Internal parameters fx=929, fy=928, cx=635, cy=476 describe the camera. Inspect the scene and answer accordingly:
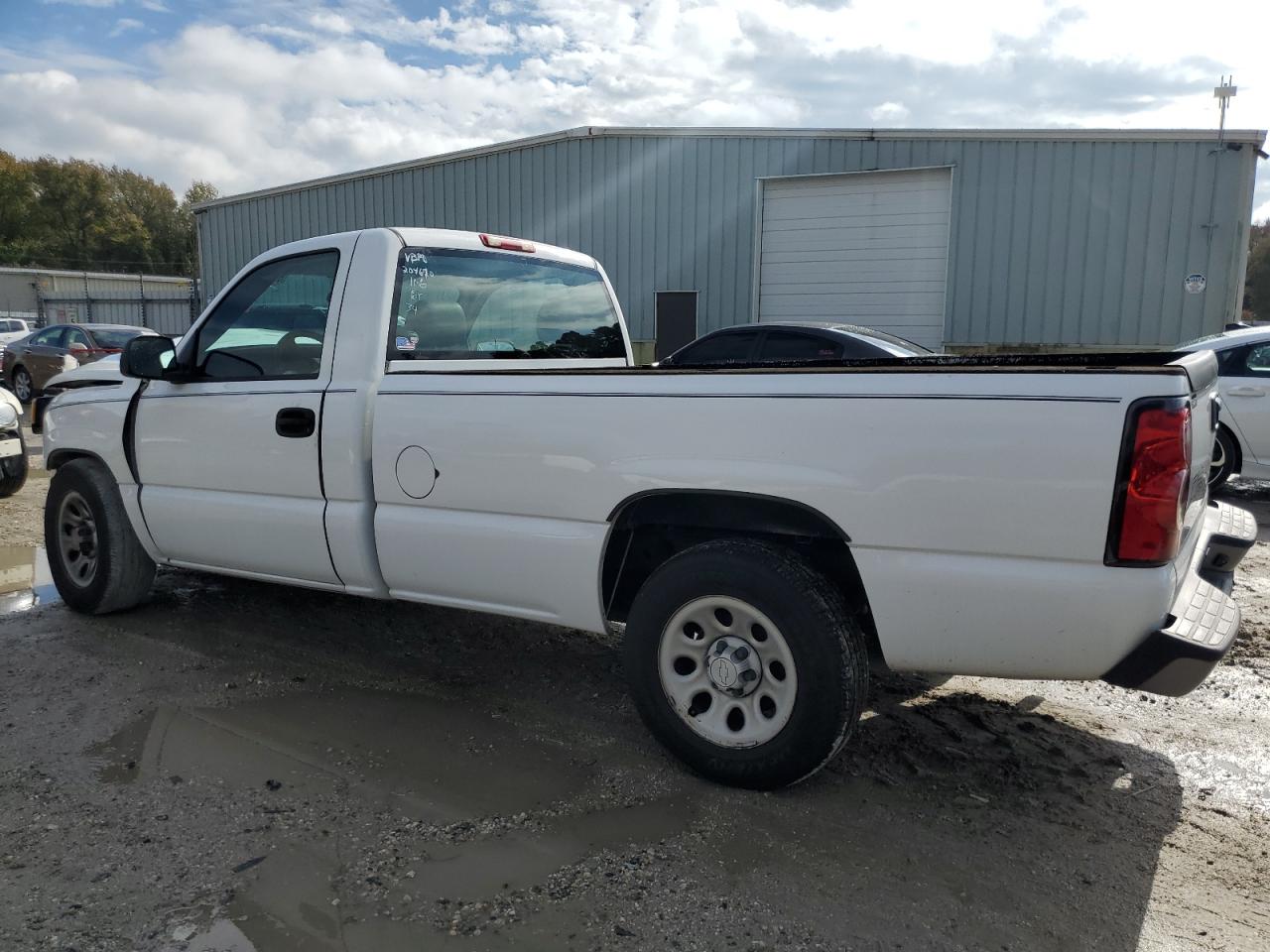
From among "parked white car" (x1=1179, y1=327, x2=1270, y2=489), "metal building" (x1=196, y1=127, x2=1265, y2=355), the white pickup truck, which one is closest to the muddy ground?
the white pickup truck

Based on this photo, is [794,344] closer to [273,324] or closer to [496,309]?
[496,309]

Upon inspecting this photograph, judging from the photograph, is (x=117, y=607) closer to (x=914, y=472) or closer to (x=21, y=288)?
(x=914, y=472)

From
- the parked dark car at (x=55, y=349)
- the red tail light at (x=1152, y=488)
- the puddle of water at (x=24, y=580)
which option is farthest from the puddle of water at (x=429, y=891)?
the parked dark car at (x=55, y=349)

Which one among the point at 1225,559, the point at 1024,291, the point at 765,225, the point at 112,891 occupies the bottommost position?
the point at 112,891

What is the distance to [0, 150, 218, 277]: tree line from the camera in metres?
69.4


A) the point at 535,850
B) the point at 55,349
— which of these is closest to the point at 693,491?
the point at 535,850

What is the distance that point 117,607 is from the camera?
5.09 m

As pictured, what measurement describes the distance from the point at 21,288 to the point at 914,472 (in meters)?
56.4

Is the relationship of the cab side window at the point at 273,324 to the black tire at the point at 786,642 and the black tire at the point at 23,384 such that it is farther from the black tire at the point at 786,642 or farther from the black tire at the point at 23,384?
the black tire at the point at 23,384

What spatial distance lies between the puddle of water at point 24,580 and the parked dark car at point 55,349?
480 inches

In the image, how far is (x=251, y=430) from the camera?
4.16 meters

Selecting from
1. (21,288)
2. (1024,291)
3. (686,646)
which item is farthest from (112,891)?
(21,288)

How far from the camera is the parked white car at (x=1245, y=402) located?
816cm

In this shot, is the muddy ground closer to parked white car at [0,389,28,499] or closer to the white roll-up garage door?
parked white car at [0,389,28,499]
